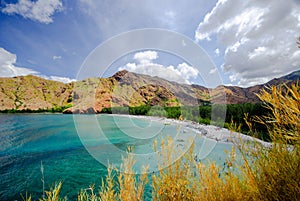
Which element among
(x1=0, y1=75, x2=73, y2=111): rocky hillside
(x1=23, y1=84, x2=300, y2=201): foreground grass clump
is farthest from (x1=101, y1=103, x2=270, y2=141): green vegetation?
(x1=0, y1=75, x2=73, y2=111): rocky hillside

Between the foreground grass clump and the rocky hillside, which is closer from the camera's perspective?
the foreground grass clump

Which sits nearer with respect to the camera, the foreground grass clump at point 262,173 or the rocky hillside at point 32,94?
the foreground grass clump at point 262,173

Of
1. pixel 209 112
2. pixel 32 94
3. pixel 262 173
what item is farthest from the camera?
pixel 32 94

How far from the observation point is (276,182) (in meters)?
1.45

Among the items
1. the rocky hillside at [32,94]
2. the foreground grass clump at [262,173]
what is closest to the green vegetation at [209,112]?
the foreground grass clump at [262,173]

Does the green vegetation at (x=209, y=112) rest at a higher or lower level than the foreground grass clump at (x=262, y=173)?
higher

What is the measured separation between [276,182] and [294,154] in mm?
279

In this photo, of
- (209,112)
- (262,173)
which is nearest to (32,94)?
(209,112)

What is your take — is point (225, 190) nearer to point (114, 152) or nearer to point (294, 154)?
point (294, 154)

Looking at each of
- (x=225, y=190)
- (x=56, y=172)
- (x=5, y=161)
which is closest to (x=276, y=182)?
(x=225, y=190)

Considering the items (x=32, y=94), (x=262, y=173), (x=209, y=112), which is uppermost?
(x=32, y=94)

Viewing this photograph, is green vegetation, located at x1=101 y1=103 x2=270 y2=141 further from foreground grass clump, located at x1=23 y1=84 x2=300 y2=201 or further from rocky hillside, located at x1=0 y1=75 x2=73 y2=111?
rocky hillside, located at x1=0 y1=75 x2=73 y2=111

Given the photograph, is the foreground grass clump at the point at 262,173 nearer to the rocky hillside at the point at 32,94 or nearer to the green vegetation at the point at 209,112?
the green vegetation at the point at 209,112

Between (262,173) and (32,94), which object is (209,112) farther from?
(32,94)
